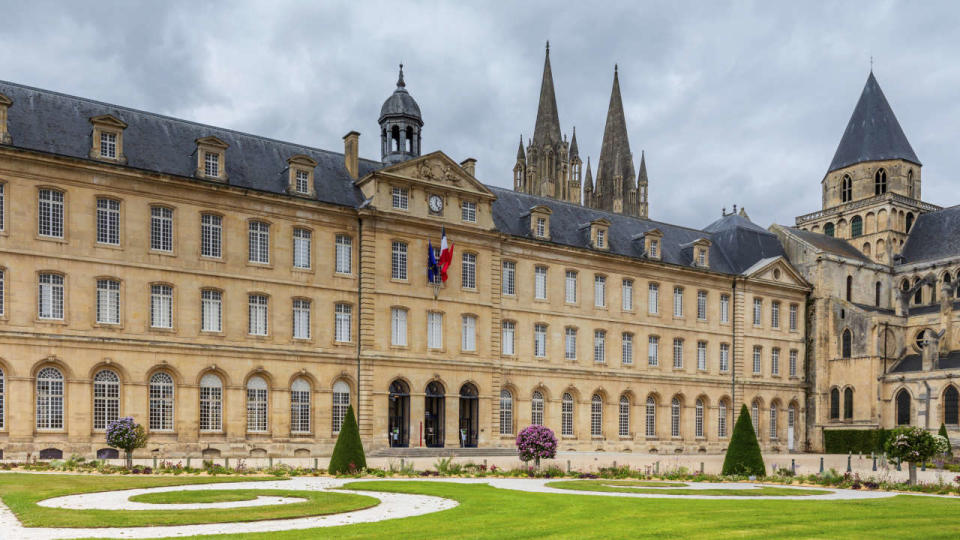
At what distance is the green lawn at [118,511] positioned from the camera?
15602 mm

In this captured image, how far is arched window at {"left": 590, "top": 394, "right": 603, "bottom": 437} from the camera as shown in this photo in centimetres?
4803

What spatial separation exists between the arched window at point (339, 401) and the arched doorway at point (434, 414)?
154 inches

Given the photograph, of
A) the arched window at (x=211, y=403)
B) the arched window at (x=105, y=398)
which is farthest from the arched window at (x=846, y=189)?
the arched window at (x=105, y=398)

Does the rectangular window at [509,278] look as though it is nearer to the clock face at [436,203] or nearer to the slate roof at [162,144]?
the clock face at [436,203]

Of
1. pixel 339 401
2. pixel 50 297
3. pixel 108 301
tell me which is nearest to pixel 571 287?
pixel 339 401

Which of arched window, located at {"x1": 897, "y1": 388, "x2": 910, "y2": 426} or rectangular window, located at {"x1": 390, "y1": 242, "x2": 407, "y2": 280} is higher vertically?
rectangular window, located at {"x1": 390, "y1": 242, "x2": 407, "y2": 280}

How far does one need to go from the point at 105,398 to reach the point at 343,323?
404 inches

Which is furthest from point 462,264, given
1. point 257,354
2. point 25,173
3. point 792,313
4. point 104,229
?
point 792,313

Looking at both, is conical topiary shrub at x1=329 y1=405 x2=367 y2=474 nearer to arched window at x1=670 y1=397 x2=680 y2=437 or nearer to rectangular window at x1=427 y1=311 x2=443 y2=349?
rectangular window at x1=427 y1=311 x2=443 y2=349

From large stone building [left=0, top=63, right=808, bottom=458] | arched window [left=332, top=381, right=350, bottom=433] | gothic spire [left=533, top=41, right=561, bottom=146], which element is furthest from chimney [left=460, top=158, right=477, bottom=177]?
gothic spire [left=533, top=41, right=561, bottom=146]

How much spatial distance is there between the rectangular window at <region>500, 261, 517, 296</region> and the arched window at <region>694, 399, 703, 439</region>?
46.4ft

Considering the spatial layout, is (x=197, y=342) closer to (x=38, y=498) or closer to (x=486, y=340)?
(x=486, y=340)

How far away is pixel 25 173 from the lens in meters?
33.3

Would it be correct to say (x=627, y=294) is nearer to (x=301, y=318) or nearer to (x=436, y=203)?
(x=436, y=203)
